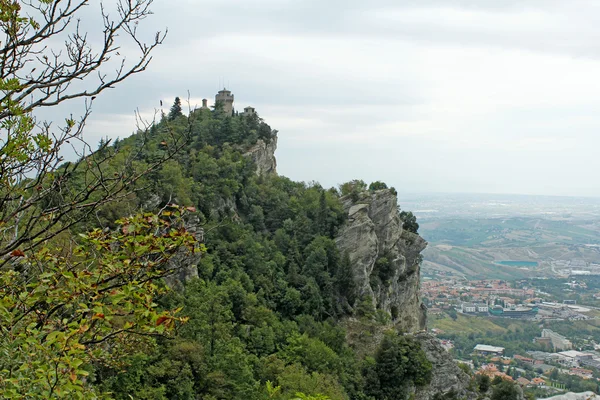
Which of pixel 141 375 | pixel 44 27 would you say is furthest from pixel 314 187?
pixel 44 27

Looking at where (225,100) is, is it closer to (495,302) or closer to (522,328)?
(522,328)

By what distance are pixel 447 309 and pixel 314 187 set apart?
63.6m

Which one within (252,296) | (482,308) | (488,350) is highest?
(252,296)

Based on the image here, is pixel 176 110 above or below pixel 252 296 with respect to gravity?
above

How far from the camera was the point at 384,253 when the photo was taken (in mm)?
41812

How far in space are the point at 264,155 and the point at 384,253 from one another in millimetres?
12872

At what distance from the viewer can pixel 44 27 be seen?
18.6 ft

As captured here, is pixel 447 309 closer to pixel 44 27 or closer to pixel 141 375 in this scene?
pixel 141 375

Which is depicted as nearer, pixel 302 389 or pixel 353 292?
pixel 302 389

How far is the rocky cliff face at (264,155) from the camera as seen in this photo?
44.4m

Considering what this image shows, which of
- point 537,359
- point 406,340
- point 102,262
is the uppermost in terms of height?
point 102,262

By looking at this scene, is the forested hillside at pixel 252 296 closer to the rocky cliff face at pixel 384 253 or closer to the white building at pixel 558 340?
the rocky cliff face at pixel 384 253

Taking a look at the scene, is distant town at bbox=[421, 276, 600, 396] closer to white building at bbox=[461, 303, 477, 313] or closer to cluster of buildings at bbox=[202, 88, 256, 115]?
white building at bbox=[461, 303, 477, 313]

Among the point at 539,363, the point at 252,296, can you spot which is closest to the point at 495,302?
the point at 539,363
